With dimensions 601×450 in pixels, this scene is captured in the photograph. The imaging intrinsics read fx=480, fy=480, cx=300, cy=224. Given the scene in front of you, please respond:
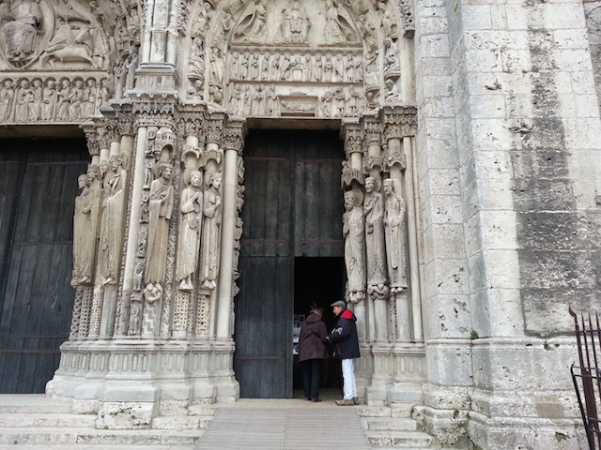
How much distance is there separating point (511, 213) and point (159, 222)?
188 inches

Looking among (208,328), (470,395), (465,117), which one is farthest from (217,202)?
(470,395)

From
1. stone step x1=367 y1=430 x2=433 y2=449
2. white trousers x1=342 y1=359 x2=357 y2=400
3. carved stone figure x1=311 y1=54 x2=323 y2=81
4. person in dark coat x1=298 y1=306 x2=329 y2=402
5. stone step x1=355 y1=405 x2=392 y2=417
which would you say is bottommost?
stone step x1=367 y1=430 x2=433 y2=449

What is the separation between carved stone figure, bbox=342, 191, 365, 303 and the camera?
294 inches

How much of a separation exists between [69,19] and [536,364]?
31.9 ft

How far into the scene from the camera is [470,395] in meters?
5.91

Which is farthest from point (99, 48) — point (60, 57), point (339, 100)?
point (339, 100)

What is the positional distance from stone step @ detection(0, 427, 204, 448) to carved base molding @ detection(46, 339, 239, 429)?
279 millimetres

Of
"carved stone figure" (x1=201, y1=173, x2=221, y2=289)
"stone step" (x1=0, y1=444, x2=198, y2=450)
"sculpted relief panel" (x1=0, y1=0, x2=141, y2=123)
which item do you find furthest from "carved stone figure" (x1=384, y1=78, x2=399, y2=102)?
"stone step" (x1=0, y1=444, x2=198, y2=450)

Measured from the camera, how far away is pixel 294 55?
28.5ft

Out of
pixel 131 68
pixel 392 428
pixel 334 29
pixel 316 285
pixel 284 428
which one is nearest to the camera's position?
pixel 284 428

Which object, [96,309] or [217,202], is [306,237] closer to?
[217,202]

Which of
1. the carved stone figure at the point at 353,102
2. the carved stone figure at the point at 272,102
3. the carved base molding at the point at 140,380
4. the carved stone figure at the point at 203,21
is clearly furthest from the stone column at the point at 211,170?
the carved stone figure at the point at 353,102

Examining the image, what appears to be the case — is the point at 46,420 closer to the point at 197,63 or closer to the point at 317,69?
the point at 197,63

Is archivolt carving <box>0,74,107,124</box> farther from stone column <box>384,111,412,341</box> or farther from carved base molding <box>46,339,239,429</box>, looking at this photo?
stone column <box>384,111,412,341</box>
